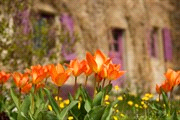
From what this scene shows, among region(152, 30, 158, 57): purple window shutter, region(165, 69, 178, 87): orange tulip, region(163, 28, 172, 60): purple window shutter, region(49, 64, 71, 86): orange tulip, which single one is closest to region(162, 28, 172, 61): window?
region(163, 28, 172, 60): purple window shutter

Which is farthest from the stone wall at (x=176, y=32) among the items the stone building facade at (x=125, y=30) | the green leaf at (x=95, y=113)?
the green leaf at (x=95, y=113)

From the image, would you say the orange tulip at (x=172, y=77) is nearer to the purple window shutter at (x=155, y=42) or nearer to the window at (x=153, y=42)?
the window at (x=153, y=42)

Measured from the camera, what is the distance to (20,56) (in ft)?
19.4

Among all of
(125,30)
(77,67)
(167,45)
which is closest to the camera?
(77,67)

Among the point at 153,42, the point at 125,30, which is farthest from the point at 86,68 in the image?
the point at 153,42

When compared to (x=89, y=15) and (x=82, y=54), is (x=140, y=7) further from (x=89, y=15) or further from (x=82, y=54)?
(x=82, y=54)

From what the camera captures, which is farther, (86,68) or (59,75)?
(86,68)

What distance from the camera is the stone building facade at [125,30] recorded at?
1076 centimetres

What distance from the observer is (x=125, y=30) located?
43.3ft

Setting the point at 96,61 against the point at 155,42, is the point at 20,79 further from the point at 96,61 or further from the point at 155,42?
the point at 155,42

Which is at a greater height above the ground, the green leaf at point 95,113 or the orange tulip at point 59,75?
the orange tulip at point 59,75

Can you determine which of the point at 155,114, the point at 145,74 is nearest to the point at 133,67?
the point at 145,74

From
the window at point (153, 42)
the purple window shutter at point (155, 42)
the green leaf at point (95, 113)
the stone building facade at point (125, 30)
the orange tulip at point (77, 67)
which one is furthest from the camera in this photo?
the purple window shutter at point (155, 42)

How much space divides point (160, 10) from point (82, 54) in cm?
540
